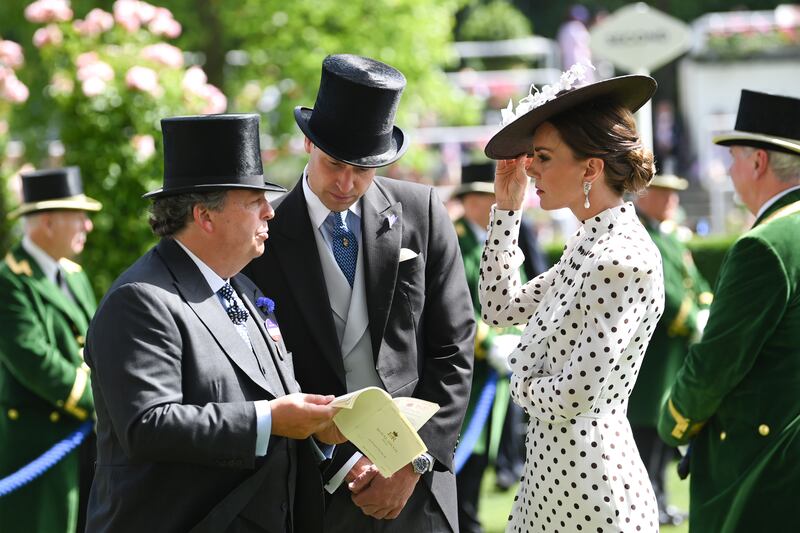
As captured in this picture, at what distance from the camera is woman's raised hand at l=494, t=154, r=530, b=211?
3.55 metres

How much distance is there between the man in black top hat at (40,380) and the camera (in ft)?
18.0

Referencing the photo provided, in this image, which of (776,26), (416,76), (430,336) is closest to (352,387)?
(430,336)

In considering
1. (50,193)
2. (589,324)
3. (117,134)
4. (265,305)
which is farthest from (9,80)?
(589,324)

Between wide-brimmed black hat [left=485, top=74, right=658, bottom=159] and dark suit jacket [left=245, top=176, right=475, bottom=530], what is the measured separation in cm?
48

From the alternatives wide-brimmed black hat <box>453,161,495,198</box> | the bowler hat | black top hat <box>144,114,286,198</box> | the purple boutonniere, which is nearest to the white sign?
the bowler hat

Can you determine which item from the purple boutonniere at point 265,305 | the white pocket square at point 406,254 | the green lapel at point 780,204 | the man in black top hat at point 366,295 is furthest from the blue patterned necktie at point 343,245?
the green lapel at point 780,204

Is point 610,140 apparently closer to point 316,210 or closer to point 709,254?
point 316,210

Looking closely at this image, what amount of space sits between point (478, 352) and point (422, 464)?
3.28m

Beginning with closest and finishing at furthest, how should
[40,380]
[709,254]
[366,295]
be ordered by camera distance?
[366,295]
[40,380]
[709,254]

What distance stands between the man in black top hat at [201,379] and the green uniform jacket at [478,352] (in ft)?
11.4

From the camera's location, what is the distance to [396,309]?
365 cm

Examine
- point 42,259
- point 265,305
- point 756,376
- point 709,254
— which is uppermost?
point 265,305

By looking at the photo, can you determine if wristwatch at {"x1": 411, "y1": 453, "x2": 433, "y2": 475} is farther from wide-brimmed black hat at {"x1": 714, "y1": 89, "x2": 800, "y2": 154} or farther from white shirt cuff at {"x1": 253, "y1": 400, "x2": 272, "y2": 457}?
wide-brimmed black hat at {"x1": 714, "y1": 89, "x2": 800, "y2": 154}

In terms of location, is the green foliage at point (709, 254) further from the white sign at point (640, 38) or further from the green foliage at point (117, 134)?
the green foliage at point (117, 134)
